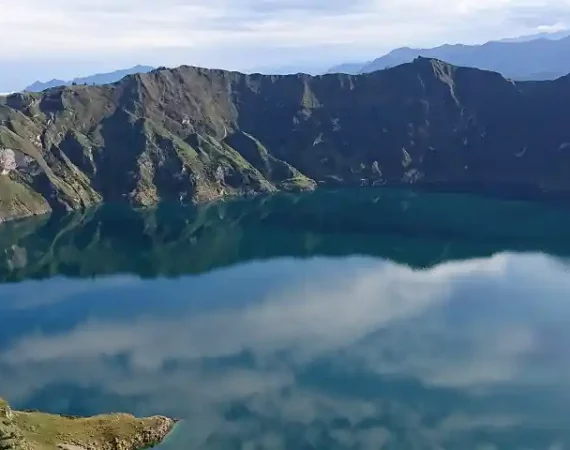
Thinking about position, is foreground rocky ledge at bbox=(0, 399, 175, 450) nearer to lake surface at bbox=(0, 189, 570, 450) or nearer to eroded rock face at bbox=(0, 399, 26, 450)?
eroded rock face at bbox=(0, 399, 26, 450)

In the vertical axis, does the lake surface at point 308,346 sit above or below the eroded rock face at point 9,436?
below

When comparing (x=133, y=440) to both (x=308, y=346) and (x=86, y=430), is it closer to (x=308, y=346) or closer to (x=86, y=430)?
(x=86, y=430)

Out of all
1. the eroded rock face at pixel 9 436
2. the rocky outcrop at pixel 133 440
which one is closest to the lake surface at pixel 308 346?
the rocky outcrop at pixel 133 440

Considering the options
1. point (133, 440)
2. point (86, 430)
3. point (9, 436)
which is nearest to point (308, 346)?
point (133, 440)

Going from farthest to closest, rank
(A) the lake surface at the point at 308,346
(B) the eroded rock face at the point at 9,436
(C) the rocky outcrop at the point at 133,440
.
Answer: (A) the lake surface at the point at 308,346, (C) the rocky outcrop at the point at 133,440, (B) the eroded rock face at the point at 9,436

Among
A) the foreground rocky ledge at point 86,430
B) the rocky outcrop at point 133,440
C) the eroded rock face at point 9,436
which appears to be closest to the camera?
the eroded rock face at point 9,436

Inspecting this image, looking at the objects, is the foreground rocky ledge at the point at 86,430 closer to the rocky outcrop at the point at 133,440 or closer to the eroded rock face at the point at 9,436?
the rocky outcrop at the point at 133,440

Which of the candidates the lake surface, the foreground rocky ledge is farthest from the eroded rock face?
the lake surface
